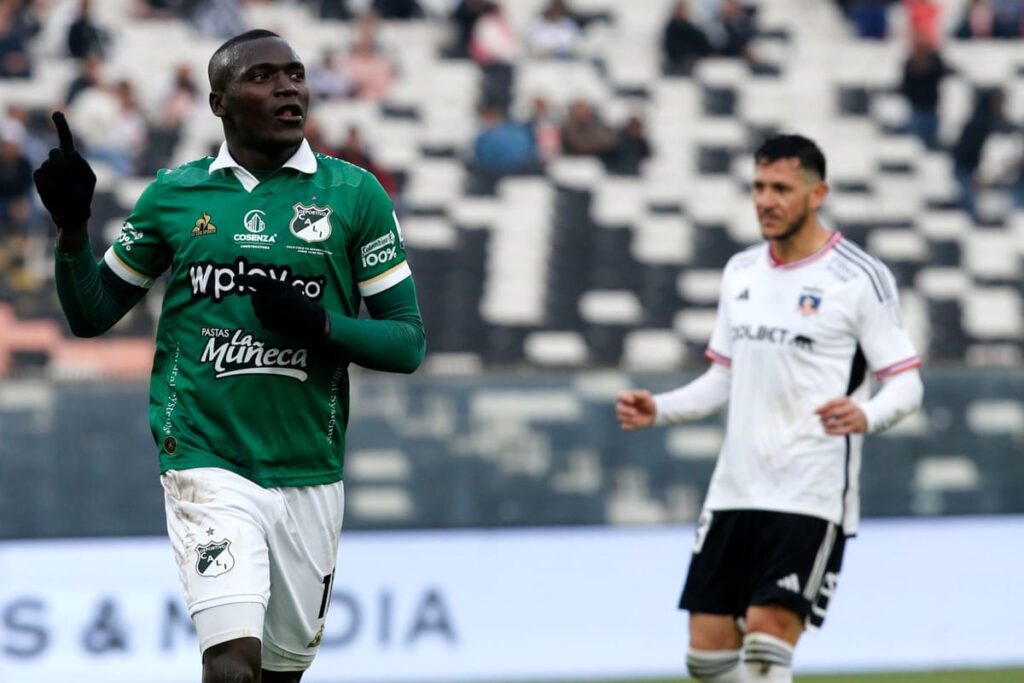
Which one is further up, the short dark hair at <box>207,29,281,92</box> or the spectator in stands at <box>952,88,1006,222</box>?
the short dark hair at <box>207,29,281,92</box>

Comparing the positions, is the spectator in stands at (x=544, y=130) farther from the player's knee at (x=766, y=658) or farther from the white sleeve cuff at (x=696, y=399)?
the player's knee at (x=766, y=658)

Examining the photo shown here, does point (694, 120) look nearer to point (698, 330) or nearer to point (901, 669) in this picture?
point (698, 330)

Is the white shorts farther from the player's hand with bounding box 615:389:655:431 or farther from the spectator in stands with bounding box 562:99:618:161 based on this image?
the spectator in stands with bounding box 562:99:618:161

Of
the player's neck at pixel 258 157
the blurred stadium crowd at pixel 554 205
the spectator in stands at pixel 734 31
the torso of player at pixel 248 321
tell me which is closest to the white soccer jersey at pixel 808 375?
the torso of player at pixel 248 321

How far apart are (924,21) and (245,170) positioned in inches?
607

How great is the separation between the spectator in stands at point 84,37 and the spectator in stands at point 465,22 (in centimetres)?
358

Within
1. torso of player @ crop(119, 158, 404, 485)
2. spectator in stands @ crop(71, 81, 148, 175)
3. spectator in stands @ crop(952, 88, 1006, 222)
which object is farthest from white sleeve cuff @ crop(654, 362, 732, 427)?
spectator in stands @ crop(952, 88, 1006, 222)

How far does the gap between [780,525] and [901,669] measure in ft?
13.3

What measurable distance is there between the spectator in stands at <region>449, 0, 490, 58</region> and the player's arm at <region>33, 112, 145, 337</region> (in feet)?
46.1

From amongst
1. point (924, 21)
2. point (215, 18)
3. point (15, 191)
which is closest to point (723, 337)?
point (15, 191)

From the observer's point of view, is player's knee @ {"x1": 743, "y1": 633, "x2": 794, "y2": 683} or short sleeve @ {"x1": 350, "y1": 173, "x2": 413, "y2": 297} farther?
player's knee @ {"x1": 743, "y1": 633, "x2": 794, "y2": 683}

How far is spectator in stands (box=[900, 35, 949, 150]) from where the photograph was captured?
1841cm

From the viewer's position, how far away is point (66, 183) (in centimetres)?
485

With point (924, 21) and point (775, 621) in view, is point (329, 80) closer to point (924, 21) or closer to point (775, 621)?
point (924, 21)
